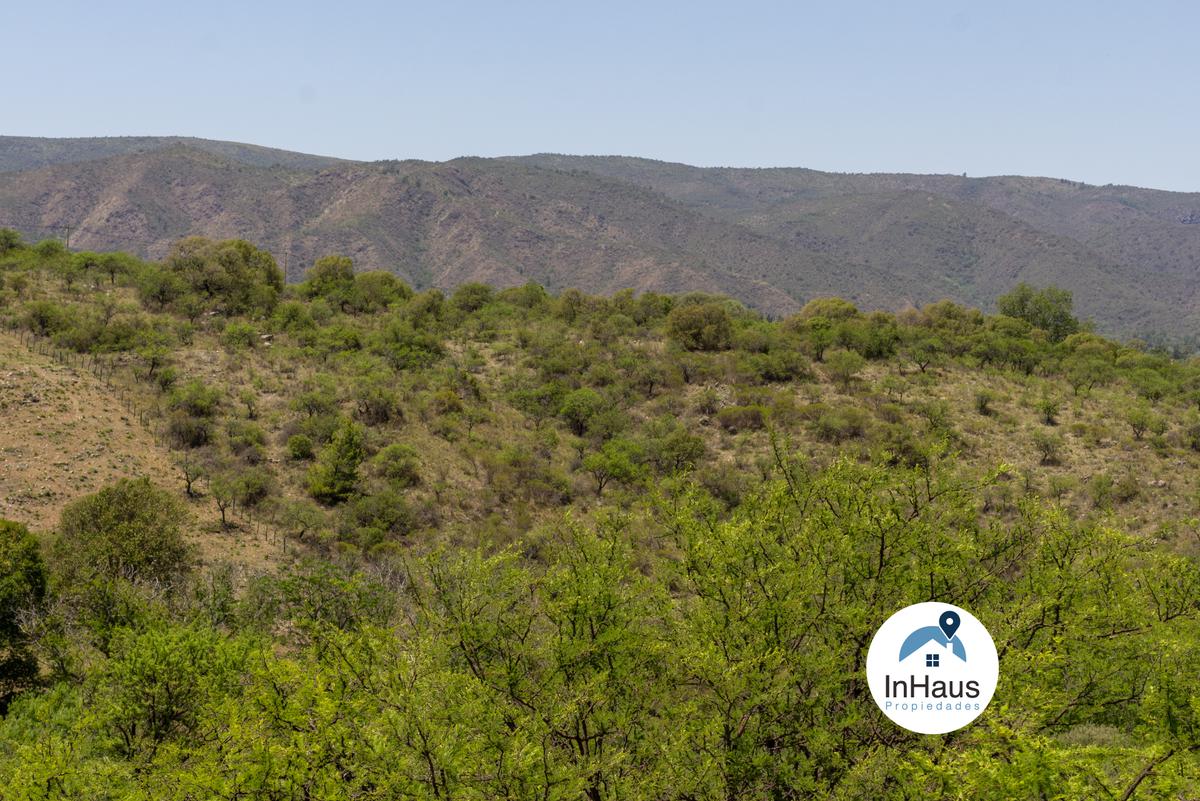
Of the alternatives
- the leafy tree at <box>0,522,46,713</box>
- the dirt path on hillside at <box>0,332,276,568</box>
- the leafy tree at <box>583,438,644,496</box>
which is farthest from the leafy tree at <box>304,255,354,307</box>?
the leafy tree at <box>0,522,46,713</box>

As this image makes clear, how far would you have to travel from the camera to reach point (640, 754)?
9461mm

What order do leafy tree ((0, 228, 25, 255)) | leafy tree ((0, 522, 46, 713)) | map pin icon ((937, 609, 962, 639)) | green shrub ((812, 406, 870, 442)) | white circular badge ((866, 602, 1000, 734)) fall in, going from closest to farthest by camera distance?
1. white circular badge ((866, 602, 1000, 734))
2. map pin icon ((937, 609, 962, 639))
3. leafy tree ((0, 522, 46, 713))
4. green shrub ((812, 406, 870, 442))
5. leafy tree ((0, 228, 25, 255))

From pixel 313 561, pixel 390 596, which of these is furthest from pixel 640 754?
pixel 313 561

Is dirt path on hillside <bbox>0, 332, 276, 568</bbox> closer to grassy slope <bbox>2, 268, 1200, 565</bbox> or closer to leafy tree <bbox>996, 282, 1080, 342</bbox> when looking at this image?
grassy slope <bbox>2, 268, 1200, 565</bbox>

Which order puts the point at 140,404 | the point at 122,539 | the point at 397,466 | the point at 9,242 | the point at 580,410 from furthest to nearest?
the point at 9,242, the point at 580,410, the point at 140,404, the point at 397,466, the point at 122,539

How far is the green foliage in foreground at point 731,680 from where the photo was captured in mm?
8039

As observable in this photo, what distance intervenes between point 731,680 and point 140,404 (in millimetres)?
35350

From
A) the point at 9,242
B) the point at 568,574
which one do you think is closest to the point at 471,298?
the point at 9,242

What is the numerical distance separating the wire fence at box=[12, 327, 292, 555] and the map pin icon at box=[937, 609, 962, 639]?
1003 inches

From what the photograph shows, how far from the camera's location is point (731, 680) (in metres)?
8.88

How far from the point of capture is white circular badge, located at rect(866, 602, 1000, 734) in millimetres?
8383

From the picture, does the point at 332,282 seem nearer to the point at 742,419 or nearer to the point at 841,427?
the point at 742,419

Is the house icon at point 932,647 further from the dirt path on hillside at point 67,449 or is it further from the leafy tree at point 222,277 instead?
the leafy tree at point 222,277

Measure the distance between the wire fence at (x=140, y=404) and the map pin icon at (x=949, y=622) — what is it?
25465mm
